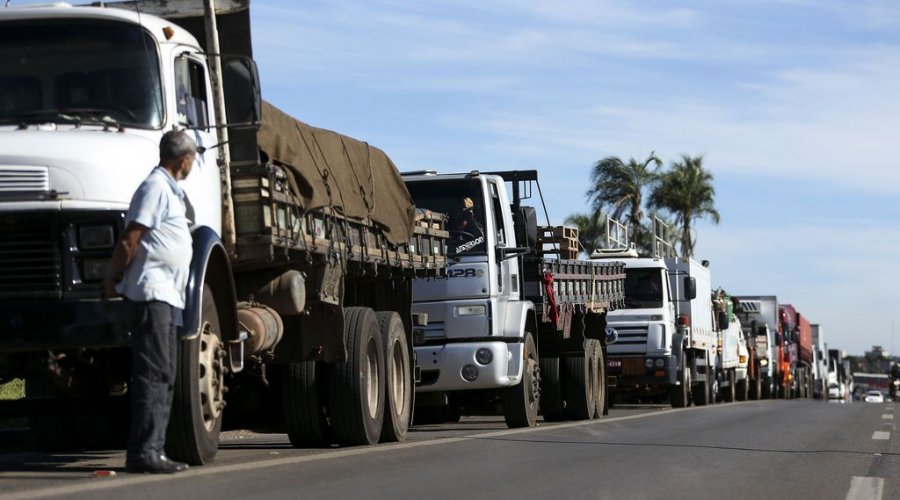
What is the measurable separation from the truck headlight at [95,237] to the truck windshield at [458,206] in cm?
777

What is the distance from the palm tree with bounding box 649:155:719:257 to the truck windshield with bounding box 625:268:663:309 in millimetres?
→ 33169

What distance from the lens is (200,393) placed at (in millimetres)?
9000

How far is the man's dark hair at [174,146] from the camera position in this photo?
8289 mm

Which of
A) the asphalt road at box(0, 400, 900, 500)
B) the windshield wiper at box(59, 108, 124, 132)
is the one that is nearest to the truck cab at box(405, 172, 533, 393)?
the asphalt road at box(0, 400, 900, 500)

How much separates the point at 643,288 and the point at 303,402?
16258 mm

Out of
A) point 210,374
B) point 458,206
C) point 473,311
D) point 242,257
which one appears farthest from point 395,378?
point 210,374

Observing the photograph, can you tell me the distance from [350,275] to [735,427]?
20.2ft

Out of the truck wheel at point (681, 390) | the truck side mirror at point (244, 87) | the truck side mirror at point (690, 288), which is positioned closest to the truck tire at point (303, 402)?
the truck side mirror at point (244, 87)

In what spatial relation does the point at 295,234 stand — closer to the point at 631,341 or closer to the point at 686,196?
the point at 631,341

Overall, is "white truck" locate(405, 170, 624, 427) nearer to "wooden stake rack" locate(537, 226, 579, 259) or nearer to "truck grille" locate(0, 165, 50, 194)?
"wooden stake rack" locate(537, 226, 579, 259)

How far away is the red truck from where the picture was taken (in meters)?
56.0

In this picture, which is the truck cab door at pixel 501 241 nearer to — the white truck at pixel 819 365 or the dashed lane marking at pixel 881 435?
the dashed lane marking at pixel 881 435

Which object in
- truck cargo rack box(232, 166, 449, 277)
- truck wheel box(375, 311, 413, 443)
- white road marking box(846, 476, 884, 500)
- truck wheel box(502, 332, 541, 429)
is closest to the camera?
white road marking box(846, 476, 884, 500)

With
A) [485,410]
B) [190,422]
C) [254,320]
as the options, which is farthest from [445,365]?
[190,422]
